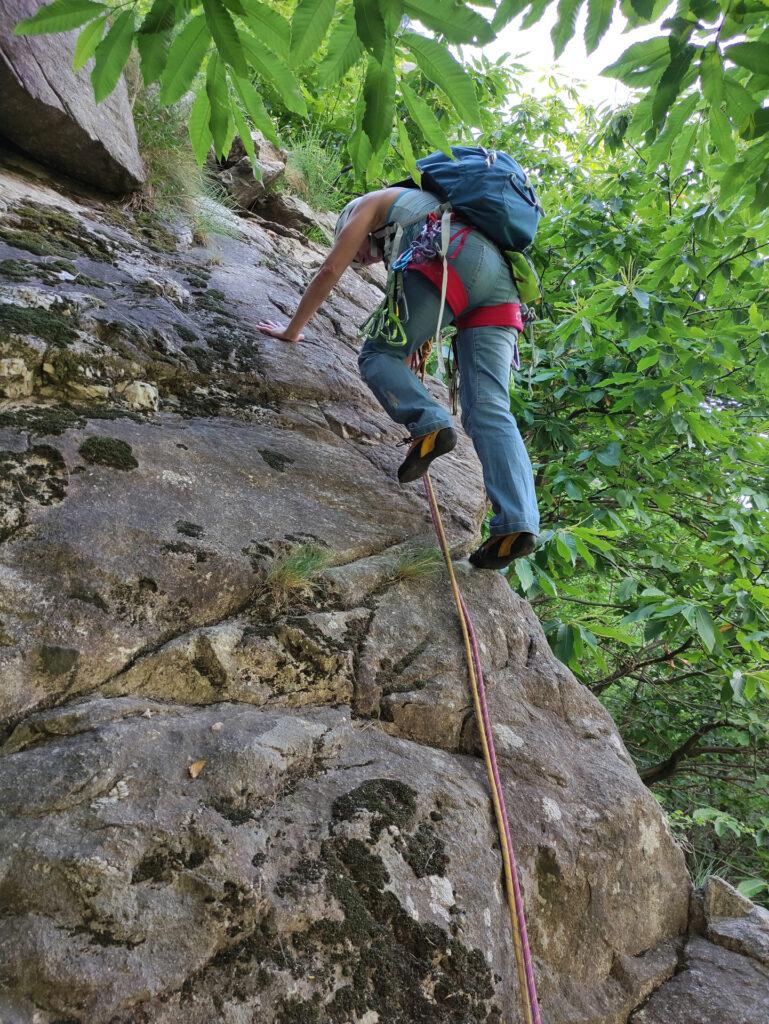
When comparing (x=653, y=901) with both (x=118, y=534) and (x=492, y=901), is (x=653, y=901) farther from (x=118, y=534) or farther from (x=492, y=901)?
(x=118, y=534)

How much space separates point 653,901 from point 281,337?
8.82 feet

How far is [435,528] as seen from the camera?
107 inches

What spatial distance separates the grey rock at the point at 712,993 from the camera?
168cm

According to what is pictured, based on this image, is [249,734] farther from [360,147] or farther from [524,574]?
[524,574]

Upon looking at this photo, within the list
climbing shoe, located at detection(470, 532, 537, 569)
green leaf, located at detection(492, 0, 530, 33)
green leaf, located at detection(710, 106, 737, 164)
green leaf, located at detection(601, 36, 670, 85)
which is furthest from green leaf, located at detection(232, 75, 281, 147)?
climbing shoe, located at detection(470, 532, 537, 569)

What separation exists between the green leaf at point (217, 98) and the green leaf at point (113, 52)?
18 cm

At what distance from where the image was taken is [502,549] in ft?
7.98

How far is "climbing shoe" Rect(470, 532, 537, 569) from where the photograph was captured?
2389 millimetres

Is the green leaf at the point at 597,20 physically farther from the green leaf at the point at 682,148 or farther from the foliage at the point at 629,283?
the green leaf at the point at 682,148

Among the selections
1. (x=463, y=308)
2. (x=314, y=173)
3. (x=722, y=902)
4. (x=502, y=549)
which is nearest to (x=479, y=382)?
(x=463, y=308)

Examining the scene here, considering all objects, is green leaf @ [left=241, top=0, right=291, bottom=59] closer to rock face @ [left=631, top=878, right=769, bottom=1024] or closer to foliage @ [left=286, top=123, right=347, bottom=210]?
rock face @ [left=631, top=878, right=769, bottom=1024]

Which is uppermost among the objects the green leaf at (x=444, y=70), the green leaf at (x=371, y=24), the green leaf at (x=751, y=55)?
the green leaf at (x=751, y=55)

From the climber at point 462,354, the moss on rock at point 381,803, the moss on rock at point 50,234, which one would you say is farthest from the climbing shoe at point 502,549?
the moss on rock at point 50,234

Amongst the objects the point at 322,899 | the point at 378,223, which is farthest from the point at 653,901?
the point at 378,223
